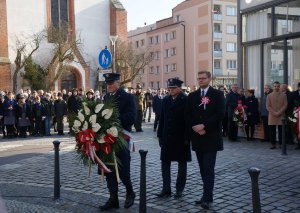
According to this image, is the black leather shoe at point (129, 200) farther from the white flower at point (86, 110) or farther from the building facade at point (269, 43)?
the building facade at point (269, 43)

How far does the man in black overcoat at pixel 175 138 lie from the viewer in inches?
267

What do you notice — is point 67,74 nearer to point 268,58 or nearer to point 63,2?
point 63,2

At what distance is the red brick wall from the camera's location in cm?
2830

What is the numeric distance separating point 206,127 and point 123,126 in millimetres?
1297

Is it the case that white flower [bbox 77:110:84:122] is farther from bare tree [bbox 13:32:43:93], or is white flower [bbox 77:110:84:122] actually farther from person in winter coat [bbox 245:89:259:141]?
Answer: bare tree [bbox 13:32:43:93]

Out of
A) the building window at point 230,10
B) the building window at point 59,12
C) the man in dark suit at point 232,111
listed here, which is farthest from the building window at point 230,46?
the man in dark suit at point 232,111

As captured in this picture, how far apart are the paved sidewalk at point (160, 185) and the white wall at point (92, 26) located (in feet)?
73.6

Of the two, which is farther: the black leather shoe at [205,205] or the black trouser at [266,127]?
the black trouser at [266,127]

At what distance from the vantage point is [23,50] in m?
29.3

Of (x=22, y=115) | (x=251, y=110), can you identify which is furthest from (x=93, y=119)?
(x=22, y=115)

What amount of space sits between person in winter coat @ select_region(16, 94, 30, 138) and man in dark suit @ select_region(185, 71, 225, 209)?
40.7ft

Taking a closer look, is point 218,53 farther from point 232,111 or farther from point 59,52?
point 232,111

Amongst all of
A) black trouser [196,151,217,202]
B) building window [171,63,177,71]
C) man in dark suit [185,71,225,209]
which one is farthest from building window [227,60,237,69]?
black trouser [196,151,217,202]

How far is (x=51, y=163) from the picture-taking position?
1041cm
